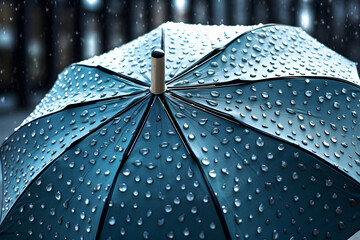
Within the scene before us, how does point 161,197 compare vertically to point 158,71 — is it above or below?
below

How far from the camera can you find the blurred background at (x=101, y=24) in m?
6.50

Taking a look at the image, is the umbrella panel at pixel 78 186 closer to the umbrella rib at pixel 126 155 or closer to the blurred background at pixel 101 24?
the umbrella rib at pixel 126 155

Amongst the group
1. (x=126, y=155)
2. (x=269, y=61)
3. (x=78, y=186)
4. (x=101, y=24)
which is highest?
(x=269, y=61)

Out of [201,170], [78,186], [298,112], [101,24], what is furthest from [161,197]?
[101,24]

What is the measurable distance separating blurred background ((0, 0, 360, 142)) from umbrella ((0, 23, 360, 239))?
4.56m

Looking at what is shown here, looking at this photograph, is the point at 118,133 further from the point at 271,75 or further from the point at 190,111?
the point at 271,75

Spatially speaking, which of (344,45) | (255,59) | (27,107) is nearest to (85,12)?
(27,107)

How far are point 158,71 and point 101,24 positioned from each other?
17.1 ft

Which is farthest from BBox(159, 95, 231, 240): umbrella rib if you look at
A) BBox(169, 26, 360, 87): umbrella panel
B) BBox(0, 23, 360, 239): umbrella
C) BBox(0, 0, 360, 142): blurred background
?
BBox(0, 0, 360, 142): blurred background

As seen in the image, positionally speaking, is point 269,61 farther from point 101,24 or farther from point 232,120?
point 101,24

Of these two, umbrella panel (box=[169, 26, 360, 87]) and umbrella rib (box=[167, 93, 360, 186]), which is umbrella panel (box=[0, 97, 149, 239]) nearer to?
umbrella rib (box=[167, 93, 360, 186])

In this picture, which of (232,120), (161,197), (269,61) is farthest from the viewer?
(269,61)

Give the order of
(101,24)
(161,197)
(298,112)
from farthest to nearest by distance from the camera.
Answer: (101,24) → (298,112) → (161,197)

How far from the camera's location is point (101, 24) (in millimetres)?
6801
